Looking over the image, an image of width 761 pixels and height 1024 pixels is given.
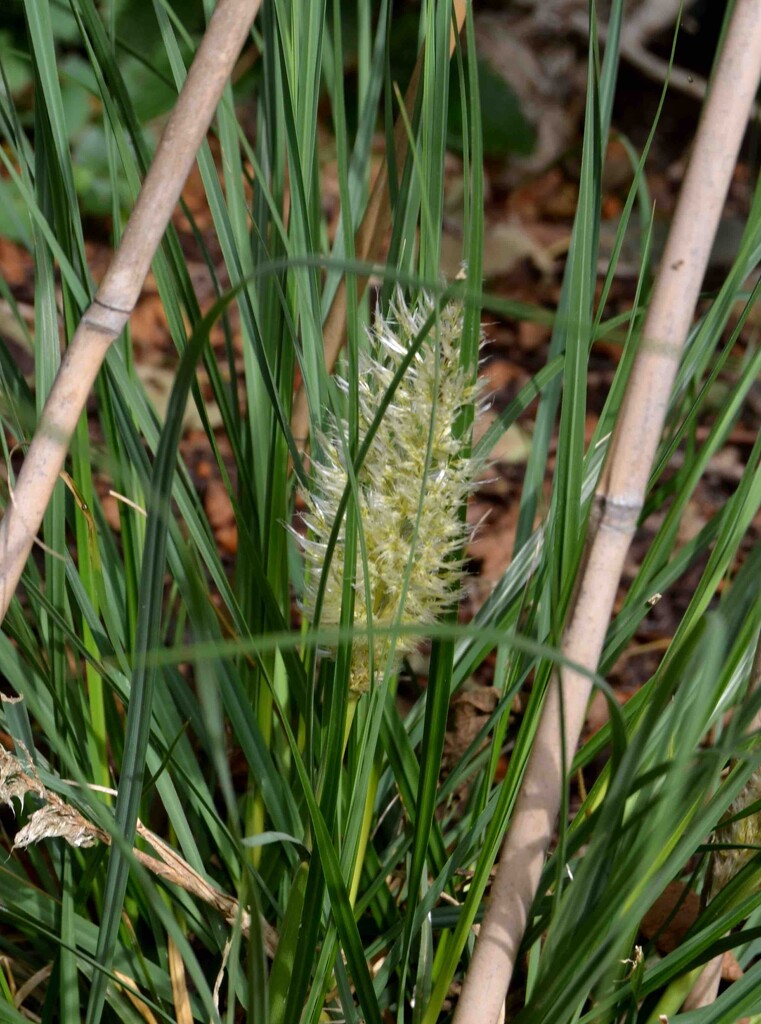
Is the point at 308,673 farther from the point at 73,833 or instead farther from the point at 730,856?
the point at 730,856

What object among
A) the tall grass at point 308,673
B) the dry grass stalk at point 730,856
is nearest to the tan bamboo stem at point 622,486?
the tall grass at point 308,673

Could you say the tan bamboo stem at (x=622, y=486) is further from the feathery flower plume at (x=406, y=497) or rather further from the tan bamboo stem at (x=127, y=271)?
the tan bamboo stem at (x=127, y=271)

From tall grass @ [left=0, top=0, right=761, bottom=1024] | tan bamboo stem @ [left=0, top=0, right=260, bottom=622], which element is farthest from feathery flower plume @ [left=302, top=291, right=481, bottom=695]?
tan bamboo stem @ [left=0, top=0, right=260, bottom=622]

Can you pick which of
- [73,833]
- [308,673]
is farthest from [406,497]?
[73,833]

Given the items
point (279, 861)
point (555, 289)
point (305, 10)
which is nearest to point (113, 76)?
point (305, 10)

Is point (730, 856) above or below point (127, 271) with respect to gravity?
below

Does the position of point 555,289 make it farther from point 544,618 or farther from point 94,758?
point 94,758
